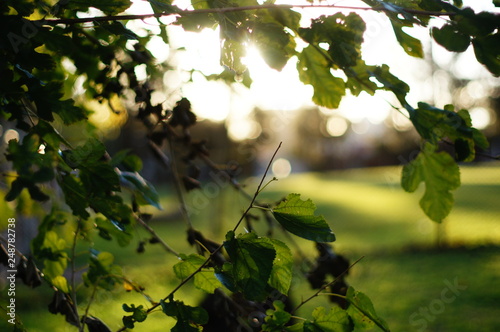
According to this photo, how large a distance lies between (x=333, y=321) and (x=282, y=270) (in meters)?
0.15

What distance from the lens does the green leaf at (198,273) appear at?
1.03m

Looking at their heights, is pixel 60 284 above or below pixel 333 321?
below

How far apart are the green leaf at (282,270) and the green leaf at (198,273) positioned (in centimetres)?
15

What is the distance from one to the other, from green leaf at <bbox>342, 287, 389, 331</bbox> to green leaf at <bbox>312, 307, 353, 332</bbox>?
4 centimetres

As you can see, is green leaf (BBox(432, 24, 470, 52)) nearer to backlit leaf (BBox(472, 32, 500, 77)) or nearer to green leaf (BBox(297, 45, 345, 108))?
backlit leaf (BBox(472, 32, 500, 77))

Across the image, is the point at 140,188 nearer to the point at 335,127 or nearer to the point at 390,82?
the point at 390,82

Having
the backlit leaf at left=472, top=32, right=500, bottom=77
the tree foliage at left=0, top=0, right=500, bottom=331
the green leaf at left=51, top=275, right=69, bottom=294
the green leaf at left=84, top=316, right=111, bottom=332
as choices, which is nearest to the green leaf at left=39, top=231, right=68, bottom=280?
the green leaf at left=51, top=275, right=69, bottom=294

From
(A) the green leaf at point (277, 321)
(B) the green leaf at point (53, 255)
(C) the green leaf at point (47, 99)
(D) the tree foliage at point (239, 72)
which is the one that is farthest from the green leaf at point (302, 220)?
(B) the green leaf at point (53, 255)

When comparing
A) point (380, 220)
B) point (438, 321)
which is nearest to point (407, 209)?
point (380, 220)

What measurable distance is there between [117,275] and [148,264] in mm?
8414

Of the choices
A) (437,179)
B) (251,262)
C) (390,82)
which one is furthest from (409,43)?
(251,262)

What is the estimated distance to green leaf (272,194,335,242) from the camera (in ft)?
2.76

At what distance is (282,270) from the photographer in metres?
0.94

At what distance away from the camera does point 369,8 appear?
2.80 ft
